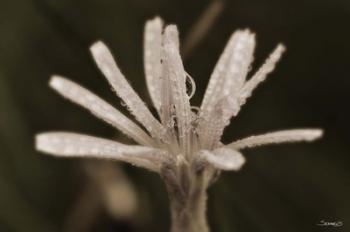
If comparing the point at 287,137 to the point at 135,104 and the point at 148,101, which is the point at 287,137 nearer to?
the point at 135,104

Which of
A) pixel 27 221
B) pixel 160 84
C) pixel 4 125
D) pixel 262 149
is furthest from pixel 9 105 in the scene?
pixel 160 84

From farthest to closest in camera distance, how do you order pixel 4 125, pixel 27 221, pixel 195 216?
pixel 4 125 < pixel 27 221 < pixel 195 216

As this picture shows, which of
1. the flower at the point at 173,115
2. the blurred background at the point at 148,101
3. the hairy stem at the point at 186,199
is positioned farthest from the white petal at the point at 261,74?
the blurred background at the point at 148,101

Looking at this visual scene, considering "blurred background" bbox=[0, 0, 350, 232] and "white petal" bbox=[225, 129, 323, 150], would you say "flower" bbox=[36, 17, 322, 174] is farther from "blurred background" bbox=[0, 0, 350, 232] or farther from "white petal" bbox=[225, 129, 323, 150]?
"blurred background" bbox=[0, 0, 350, 232]

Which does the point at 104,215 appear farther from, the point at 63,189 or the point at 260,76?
the point at 260,76

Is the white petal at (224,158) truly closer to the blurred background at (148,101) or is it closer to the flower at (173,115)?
the flower at (173,115)
